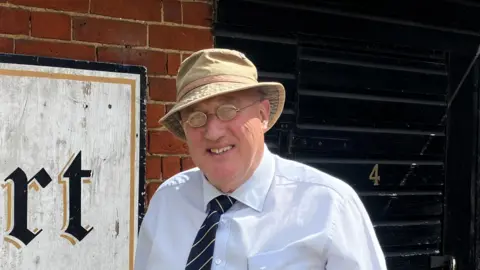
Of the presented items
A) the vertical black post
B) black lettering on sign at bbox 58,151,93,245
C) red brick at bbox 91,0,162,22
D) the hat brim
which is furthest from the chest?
the vertical black post

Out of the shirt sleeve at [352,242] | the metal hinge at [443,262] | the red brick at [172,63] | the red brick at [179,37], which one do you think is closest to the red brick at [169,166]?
the red brick at [172,63]

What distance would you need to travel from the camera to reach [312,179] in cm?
178

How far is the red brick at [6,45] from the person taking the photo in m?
2.60

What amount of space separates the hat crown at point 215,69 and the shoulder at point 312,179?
0.28 metres

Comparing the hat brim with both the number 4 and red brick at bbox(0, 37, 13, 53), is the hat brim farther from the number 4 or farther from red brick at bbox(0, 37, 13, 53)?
the number 4

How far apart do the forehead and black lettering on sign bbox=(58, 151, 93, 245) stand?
3.76 ft

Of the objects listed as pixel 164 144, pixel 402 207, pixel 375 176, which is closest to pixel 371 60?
pixel 375 176

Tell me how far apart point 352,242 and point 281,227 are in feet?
0.67

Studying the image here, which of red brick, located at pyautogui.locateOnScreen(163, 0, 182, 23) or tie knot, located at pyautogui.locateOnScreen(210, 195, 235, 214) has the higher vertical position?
red brick, located at pyautogui.locateOnScreen(163, 0, 182, 23)

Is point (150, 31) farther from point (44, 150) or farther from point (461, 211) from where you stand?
point (461, 211)

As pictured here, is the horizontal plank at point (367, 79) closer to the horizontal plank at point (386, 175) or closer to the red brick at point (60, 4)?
the horizontal plank at point (386, 175)

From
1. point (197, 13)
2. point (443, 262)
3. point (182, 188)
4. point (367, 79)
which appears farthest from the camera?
point (443, 262)

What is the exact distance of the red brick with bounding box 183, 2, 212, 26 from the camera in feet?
10.0

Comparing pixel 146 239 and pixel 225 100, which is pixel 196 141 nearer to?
pixel 225 100
